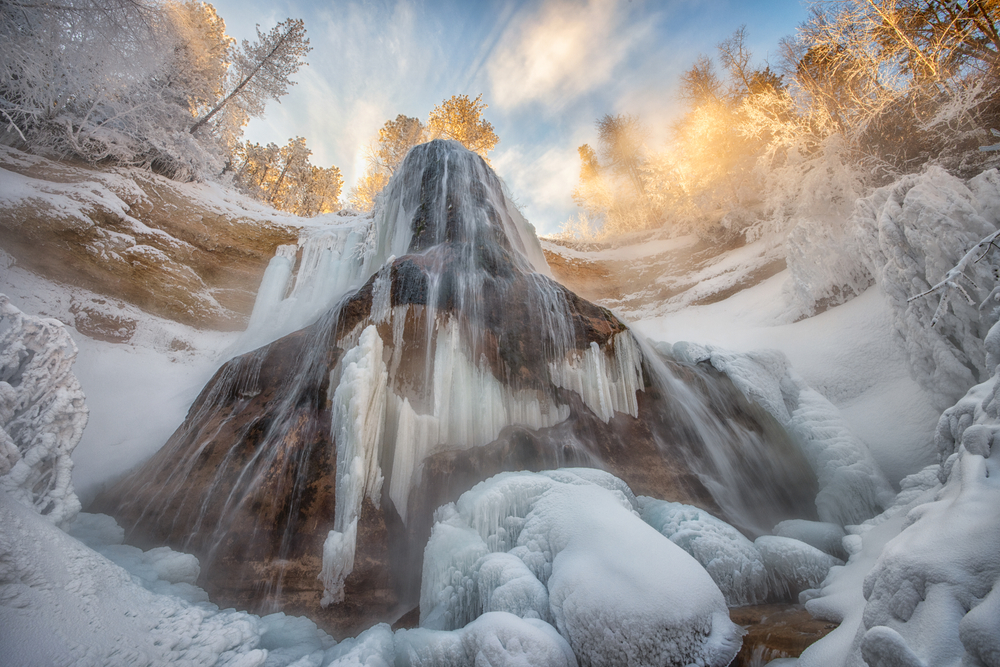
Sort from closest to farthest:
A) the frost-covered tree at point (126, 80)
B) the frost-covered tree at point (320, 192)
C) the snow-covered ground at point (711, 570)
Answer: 1. the snow-covered ground at point (711, 570)
2. the frost-covered tree at point (126, 80)
3. the frost-covered tree at point (320, 192)

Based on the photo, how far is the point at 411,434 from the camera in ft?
17.2

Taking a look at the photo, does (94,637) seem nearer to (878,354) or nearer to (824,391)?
(824,391)

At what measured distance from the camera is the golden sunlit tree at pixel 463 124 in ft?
69.5

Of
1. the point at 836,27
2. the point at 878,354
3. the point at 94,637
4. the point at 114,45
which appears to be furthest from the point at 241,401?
the point at 836,27

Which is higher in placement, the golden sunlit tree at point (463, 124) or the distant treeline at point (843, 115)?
the golden sunlit tree at point (463, 124)

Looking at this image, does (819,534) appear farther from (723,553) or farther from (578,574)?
(578,574)

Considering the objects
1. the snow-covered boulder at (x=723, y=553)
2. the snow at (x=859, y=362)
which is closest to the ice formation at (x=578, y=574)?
the snow-covered boulder at (x=723, y=553)

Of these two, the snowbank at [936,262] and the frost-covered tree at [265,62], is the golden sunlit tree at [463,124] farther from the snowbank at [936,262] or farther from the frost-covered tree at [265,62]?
the snowbank at [936,262]

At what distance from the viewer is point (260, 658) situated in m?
2.69

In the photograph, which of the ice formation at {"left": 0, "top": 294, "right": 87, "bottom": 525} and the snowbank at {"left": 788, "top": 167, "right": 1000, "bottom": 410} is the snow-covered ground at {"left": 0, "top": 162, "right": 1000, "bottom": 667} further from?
the ice formation at {"left": 0, "top": 294, "right": 87, "bottom": 525}

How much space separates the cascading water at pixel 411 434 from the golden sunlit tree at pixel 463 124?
16048mm

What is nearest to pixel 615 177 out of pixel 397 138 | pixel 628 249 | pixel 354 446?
pixel 628 249

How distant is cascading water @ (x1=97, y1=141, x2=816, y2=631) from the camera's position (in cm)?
444

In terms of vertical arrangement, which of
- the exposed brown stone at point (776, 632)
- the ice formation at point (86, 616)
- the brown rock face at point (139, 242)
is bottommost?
the exposed brown stone at point (776, 632)
